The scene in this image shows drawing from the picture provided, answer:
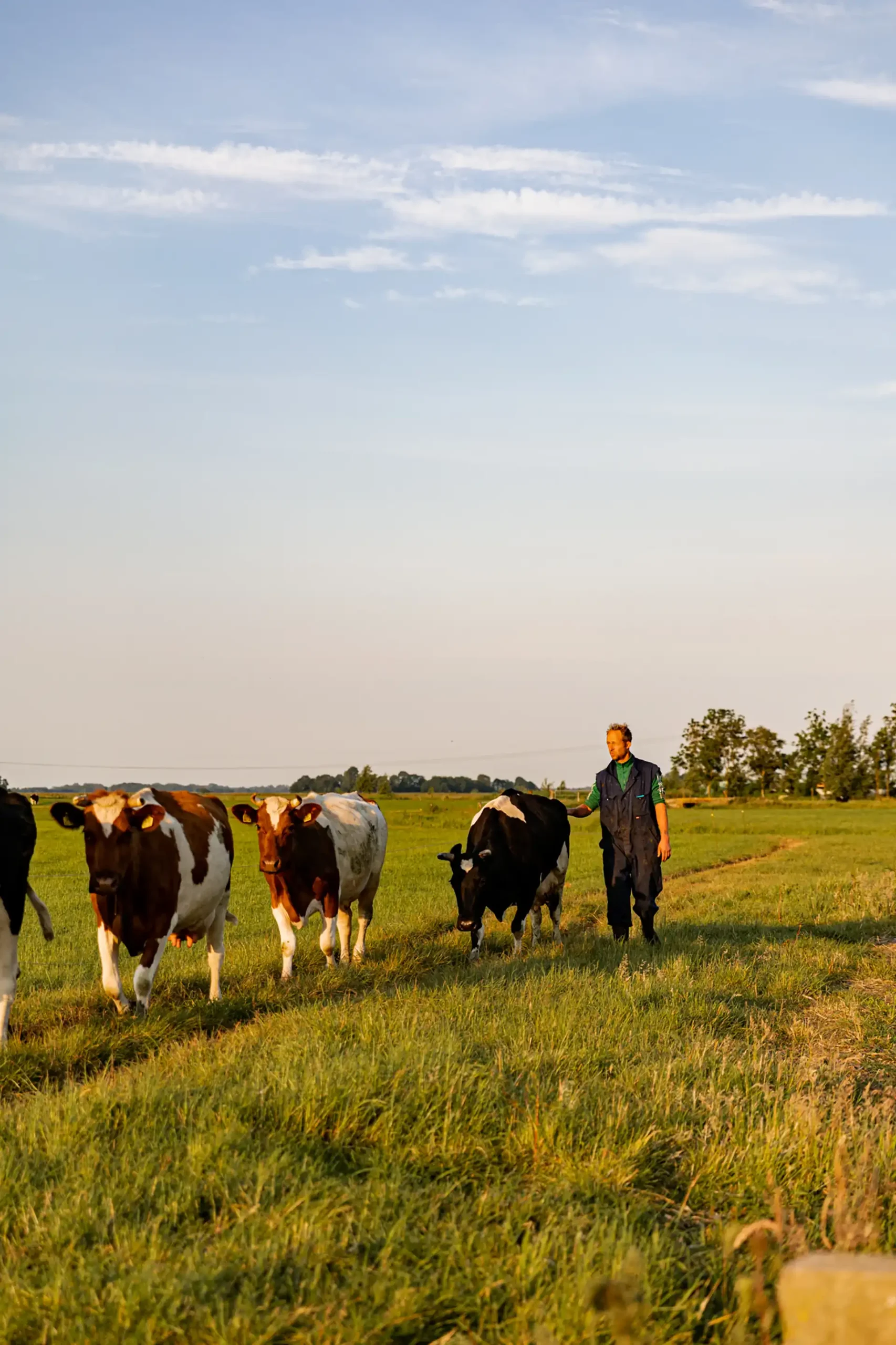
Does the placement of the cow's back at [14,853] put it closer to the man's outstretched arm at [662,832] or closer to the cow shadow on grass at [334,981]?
the cow shadow on grass at [334,981]

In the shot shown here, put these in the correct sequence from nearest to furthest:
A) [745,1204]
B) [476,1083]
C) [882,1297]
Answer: [882,1297] → [745,1204] → [476,1083]

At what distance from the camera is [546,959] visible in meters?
12.7

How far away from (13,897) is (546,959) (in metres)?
5.66

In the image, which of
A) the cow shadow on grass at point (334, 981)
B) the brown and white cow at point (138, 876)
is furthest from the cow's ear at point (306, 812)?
the brown and white cow at point (138, 876)

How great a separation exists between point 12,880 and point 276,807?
154 inches

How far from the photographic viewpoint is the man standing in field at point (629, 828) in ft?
46.3

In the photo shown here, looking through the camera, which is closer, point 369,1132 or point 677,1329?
point 677,1329

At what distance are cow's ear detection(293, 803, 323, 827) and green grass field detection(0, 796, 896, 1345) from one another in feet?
9.58

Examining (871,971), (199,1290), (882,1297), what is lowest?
(871,971)

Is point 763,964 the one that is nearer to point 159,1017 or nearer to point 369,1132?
point 159,1017

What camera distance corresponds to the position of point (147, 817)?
34.4 feet

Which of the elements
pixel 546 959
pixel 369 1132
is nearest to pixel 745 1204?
pixel 369 1132

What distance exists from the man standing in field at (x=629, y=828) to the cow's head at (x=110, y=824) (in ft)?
18.6

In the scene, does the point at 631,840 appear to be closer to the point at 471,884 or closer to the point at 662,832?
the point at 662,832
